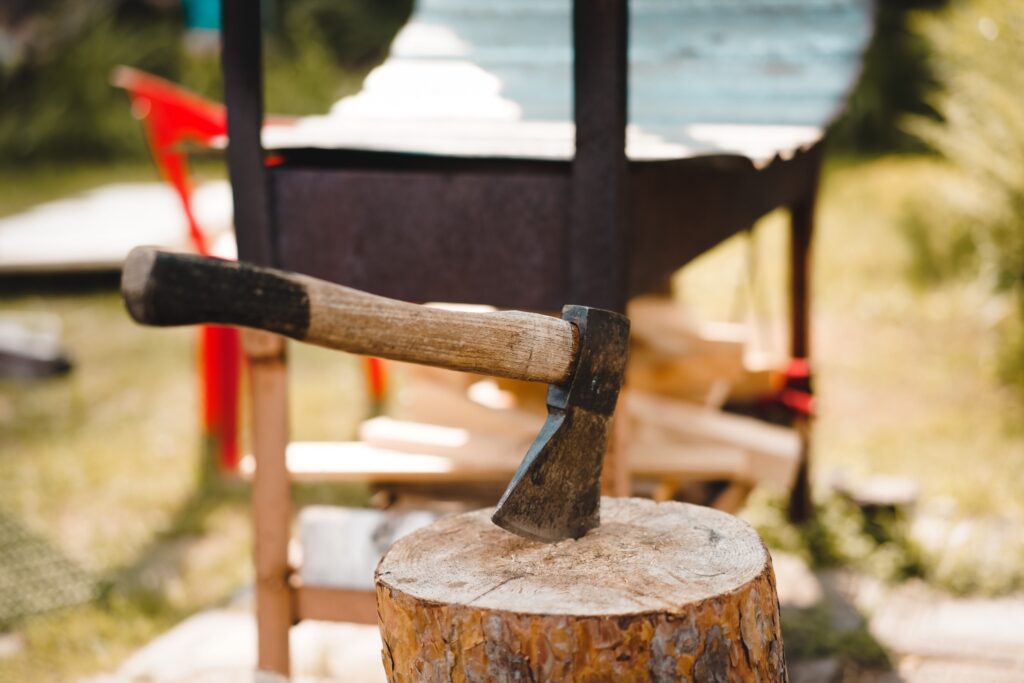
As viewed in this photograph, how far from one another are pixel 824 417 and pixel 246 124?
352cm

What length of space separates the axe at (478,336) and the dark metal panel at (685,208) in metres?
0.56

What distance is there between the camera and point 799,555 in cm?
363

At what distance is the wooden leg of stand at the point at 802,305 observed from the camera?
3.72m

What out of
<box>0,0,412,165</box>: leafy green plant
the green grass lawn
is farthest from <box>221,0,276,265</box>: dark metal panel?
Result: <box>0,0,412,165</box>: leafy green plant

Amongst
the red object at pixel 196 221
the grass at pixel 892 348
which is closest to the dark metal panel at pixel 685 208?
the grass at pixel 892 348

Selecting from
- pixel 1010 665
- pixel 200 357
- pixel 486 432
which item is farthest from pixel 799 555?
pixel 200 357

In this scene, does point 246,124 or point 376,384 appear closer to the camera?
point 246,124

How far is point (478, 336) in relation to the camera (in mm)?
1472

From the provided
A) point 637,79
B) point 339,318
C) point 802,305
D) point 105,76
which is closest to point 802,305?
point 802,305

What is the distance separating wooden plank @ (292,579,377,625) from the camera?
2.42 metres

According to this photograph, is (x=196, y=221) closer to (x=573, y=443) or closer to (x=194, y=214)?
(x=194, y=214)

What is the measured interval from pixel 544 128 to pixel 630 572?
3.85 ft

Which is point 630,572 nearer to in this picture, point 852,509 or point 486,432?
point 486,432

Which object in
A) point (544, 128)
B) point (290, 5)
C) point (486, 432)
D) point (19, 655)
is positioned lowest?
point (19, 655)
